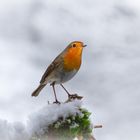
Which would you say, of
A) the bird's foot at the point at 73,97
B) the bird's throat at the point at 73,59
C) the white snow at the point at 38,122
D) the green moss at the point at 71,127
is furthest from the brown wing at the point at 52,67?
the green moss at the point at 71,127

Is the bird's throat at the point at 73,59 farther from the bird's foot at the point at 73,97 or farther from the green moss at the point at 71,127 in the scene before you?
the green moss at the point at 71,127

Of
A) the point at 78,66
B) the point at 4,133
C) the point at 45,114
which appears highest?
the point at 78,66

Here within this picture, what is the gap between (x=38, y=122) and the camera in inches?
217

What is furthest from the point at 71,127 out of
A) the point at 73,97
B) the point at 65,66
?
the point at 65,66

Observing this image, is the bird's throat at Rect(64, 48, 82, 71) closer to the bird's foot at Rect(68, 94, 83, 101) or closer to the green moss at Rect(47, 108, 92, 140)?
the bird's foot at Rect(68, 94, 83, 101)

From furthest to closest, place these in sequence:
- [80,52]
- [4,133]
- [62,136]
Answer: [80,52], [62,136], [4,133]

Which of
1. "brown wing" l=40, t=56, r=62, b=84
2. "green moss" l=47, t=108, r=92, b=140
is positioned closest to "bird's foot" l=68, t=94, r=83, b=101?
"green moss" l=47, t=108, r=92, b=140

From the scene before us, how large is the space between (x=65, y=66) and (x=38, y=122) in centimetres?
309

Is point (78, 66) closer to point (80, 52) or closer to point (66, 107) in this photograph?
point (80, 52)

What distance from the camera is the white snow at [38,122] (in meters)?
5.23

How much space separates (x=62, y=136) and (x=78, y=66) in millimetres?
2966

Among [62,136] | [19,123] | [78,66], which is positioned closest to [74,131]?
[62,136]

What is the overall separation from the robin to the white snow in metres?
2.41

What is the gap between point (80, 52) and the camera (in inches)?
324
